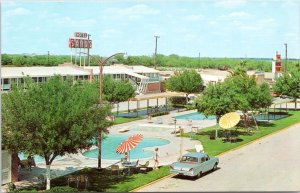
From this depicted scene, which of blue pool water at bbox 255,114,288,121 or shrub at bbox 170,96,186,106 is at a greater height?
shrub at bbox 170,96,186,106

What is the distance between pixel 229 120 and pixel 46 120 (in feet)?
57.9

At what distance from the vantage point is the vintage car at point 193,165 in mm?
23578

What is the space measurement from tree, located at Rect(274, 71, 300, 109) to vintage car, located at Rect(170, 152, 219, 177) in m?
35.5

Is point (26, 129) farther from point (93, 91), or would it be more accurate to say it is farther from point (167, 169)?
point (167, 169)

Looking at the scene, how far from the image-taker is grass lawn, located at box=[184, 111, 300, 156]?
3316 cm

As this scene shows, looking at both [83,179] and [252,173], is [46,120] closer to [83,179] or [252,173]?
[83,179]

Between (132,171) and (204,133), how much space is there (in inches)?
621

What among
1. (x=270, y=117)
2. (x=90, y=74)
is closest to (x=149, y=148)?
(x=270, y=117)

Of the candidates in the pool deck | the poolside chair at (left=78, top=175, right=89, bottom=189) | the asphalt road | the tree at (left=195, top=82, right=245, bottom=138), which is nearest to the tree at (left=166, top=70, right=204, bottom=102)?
the pool deck

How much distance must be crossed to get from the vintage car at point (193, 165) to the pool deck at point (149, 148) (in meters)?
3.71

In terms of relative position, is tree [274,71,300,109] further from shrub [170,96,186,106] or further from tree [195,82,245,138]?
tree [195,82,245,138]

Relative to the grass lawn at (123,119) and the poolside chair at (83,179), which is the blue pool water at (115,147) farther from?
the poolside chair at (83,179)

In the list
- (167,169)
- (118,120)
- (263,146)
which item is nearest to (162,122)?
(118,120)

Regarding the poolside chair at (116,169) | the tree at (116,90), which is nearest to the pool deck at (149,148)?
the poolside chair at (116,169)
